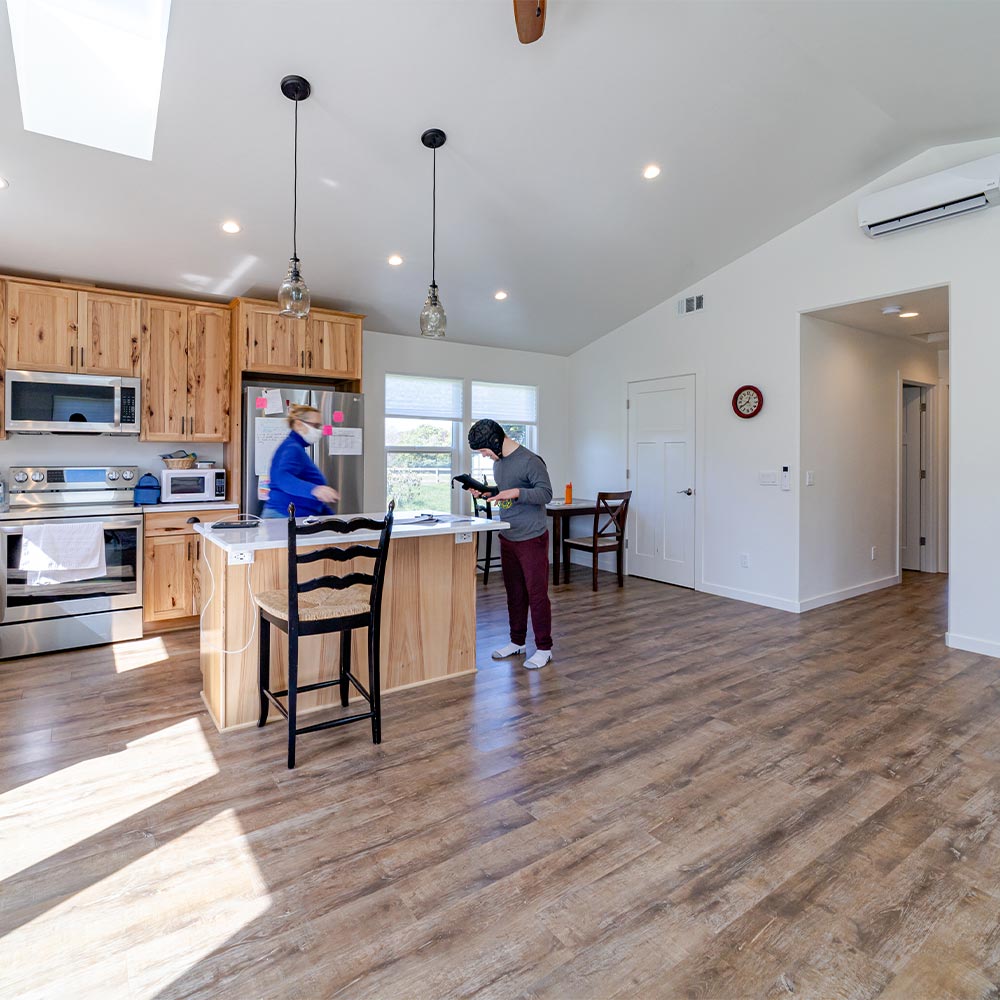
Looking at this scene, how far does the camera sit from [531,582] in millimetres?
3580

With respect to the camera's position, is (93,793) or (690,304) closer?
(93,793)

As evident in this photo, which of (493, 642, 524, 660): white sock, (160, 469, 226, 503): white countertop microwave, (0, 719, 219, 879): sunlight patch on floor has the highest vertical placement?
(160, 469, 226, 503): white countertop microwave

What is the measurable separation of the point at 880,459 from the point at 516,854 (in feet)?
17.6

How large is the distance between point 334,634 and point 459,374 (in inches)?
150

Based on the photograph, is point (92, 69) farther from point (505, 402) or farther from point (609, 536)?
point (609, 536)

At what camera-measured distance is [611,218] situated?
174 inches

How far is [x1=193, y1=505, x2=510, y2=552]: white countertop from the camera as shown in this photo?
2590 millimetres

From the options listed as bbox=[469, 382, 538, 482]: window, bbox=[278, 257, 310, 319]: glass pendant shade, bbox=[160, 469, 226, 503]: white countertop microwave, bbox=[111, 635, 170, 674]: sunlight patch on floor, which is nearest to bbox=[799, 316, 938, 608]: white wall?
bbox=[469, 382, 538, 482]: window

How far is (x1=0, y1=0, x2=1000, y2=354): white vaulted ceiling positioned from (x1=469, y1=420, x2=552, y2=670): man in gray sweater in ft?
5.52

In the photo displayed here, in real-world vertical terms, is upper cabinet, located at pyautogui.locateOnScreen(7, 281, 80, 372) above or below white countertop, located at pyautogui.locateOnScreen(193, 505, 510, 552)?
above

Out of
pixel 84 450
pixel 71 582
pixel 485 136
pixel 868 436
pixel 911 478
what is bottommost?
pixel 71 582

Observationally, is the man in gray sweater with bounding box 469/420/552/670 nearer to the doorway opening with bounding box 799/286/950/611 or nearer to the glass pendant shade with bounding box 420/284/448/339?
the glass pendant shade with bounding box 420/284/448/339

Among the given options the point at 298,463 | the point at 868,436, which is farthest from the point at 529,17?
the point at 868,436

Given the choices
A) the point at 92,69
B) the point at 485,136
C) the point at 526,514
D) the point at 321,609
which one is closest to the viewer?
the point at 321,609
